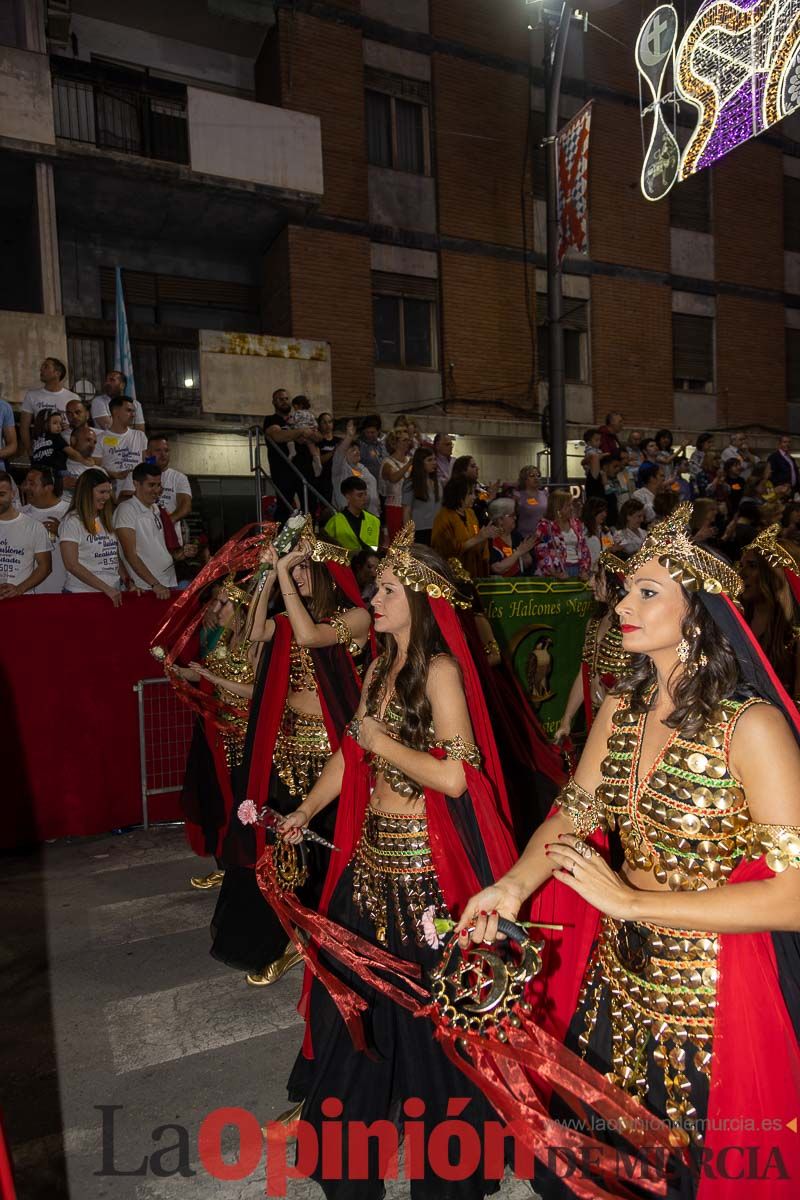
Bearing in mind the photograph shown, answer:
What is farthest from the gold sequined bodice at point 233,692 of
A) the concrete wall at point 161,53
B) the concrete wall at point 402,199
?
the concrete wall at point 161,53

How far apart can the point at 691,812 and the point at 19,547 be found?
256 inches

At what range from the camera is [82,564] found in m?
7.30

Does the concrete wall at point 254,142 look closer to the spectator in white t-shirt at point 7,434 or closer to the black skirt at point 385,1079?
the spectator in white t-shirt at point 7,434

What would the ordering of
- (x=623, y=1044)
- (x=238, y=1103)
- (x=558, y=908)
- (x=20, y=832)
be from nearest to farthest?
(x=623, y=1044), (x=558, y=908), (x=238, y=1103), (x=20, y=832)

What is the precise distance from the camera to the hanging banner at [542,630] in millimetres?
8070

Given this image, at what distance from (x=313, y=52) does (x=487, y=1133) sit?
1731 centimetres

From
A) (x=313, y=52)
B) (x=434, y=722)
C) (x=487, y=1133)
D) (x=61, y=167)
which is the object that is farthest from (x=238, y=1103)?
(x=313, y=52)

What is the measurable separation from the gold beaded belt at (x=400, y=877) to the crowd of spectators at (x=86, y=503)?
15.1ft

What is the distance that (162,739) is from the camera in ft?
23.9

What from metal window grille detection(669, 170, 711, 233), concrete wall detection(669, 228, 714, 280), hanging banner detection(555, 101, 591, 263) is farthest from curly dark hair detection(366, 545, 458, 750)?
metal window grille detection(669, 170, 711, 233)

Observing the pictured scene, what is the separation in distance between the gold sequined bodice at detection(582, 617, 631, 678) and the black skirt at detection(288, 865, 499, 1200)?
9.96 ft

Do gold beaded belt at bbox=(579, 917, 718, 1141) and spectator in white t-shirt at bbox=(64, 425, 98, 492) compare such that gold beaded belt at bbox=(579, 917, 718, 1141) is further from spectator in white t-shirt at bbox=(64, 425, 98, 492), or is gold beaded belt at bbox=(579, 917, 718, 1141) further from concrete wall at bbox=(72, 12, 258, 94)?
concrete wall at bbox=(72, 12, 258, 94)

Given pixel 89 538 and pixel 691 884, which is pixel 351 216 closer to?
pixel 89 538

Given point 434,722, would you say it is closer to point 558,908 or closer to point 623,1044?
point 558,908
